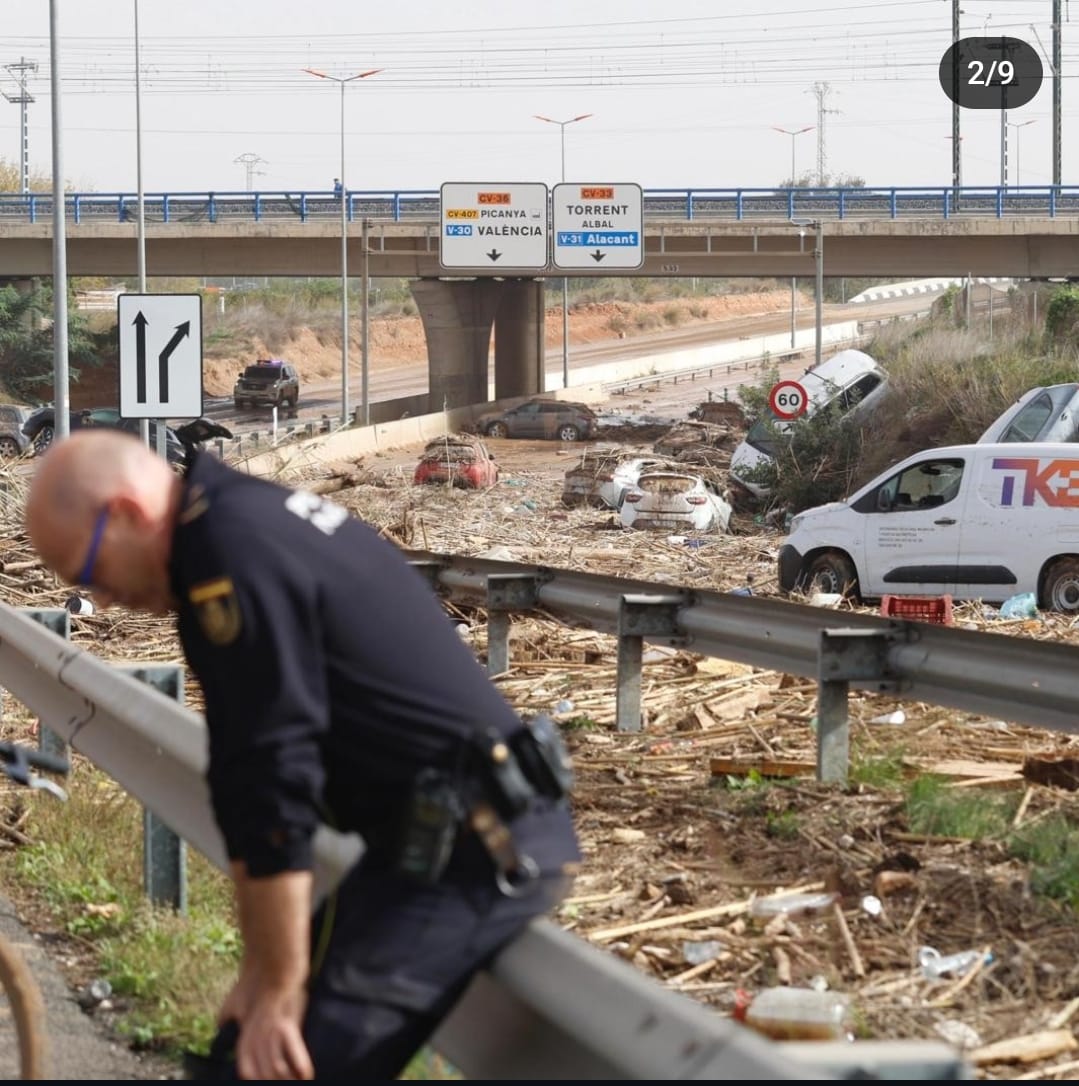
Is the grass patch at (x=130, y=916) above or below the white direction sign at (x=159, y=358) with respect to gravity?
below

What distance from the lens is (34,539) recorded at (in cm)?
324

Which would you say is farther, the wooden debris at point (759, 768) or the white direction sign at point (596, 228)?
the white direction sign at point (596, 228)

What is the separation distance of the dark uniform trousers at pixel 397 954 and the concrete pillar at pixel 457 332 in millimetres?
60009

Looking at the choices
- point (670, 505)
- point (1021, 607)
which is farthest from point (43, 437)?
point (1021, 607)

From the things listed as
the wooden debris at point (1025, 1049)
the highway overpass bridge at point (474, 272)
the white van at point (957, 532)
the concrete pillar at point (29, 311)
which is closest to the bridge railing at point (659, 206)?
the highway overpass bridge at point (474, 272)

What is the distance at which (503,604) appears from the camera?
11.9m

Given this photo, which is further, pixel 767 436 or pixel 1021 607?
pixel 767 436

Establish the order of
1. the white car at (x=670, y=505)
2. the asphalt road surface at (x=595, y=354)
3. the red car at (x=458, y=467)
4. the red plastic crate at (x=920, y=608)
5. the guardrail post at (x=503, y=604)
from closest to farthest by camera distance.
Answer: the guardrail post at (x=503, y=604), the red plastic crate at (x=920, y=608), the white car at (x=670, y=505), the red car at (x=458, y=467), the asphalt road surface at (x=595, y=354)

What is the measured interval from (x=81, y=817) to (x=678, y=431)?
38.7m

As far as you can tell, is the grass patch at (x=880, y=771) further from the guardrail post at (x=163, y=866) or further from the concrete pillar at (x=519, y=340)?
the concrete pillar at (x=519, y=340)

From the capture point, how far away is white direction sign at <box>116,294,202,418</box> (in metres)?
17.2

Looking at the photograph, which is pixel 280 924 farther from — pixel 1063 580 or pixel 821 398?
pixel 821 398

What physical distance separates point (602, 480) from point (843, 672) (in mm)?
25000

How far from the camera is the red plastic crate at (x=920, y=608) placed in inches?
569
